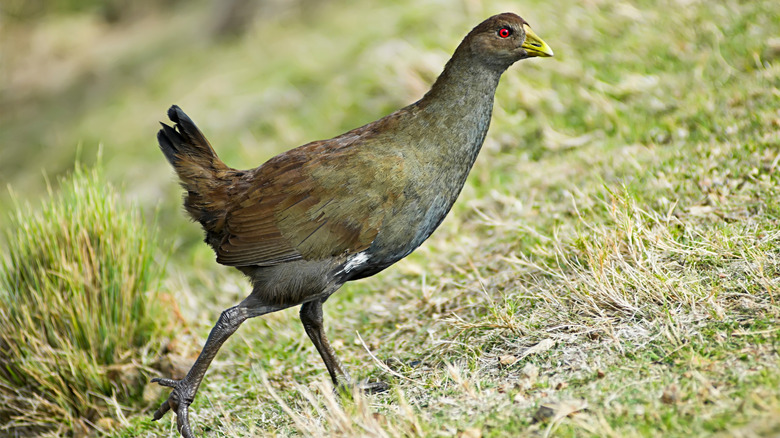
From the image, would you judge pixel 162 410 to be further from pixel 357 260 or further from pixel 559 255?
pixel 559 255

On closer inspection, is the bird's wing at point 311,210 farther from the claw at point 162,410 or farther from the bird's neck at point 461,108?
the claw at point 162,410

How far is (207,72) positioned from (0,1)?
735 cm

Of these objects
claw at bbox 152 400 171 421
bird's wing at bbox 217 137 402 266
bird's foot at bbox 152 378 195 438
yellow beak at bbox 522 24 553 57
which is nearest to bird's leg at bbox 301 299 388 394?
bird's wing at bbox 217 137 402 266

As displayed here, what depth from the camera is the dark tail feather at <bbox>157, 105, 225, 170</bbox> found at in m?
3.76

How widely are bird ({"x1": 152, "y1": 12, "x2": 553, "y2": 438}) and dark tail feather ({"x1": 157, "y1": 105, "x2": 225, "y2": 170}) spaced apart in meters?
0.21

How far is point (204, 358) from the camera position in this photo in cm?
349

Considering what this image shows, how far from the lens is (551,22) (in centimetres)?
734

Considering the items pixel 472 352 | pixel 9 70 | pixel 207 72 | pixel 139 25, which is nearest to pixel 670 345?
pixel 472 352

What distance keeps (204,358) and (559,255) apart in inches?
78.4

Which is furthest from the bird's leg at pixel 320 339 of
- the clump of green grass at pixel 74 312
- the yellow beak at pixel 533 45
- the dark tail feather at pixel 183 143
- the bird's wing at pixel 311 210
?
the yellow beak at pixel 533 45

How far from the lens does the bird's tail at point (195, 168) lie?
145 inches

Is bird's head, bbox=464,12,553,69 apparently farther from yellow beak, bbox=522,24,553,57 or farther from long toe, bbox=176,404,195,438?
long toe, bbox=176,404,195,438

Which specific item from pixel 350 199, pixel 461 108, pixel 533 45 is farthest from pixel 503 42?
pixel 350 199

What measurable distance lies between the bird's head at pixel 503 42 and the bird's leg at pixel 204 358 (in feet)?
5.37
